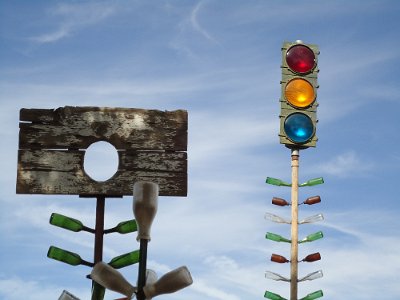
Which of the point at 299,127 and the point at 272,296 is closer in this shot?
the point at 299,127

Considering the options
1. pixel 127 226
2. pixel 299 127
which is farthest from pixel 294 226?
pixel 127 226

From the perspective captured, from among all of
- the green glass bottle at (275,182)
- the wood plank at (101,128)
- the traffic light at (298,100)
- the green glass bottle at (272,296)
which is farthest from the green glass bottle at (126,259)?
the green glass bottle at (275,182)

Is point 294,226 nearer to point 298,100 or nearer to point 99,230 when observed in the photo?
point 298,100

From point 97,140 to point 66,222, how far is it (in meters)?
0.78

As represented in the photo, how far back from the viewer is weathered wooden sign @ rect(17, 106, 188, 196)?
570cm

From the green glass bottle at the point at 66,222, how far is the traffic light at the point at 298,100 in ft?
10.2

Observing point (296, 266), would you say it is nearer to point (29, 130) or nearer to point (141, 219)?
point (29, 130)

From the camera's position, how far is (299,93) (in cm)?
773

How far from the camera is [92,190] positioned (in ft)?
18.6

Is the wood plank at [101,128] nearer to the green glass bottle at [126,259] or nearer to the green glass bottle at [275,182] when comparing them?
the green glass bottle at [126,259]

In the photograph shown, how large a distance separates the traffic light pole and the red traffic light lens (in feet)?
4.35

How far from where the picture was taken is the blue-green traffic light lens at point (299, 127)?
7.79m

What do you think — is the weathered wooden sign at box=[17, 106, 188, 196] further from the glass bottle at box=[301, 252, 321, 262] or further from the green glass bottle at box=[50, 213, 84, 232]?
the glass bottle at box=[301, 252, 321, 262]

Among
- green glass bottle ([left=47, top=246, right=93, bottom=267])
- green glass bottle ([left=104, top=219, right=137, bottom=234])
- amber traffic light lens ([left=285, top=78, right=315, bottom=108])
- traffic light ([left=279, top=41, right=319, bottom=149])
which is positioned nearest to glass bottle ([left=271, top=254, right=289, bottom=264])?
traffic light ([left=279, top=41, right=319, bottom=149])
